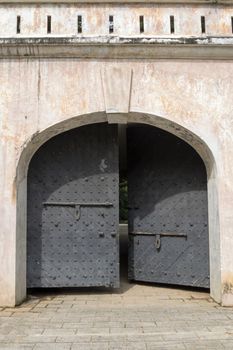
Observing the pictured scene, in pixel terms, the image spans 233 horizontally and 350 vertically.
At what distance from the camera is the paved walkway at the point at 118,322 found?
3438 millimetres

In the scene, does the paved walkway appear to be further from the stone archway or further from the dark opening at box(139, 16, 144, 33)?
the dark opening at box(139, 16, 144, 33)

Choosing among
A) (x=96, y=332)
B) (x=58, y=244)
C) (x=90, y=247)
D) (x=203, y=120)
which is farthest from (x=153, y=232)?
(x=96, y=332)

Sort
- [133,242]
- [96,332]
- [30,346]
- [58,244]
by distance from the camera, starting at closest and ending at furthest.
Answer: [30,346]
[96,332]
[58,244]
[133,242]

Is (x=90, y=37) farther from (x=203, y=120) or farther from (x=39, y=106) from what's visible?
(x=203, y=120)

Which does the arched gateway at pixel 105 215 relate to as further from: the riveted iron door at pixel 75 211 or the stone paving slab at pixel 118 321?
the stone paving slab at pixel 118 321

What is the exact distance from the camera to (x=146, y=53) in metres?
4.92

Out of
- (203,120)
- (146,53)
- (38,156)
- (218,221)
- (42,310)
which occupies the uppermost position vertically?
(146,53)

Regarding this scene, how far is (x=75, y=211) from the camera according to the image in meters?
5.33

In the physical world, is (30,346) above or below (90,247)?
below

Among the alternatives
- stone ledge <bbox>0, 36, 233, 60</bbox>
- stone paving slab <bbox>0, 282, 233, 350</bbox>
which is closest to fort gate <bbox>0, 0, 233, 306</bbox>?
stone ledge <bbox>0, 36, 233, 60</bbox>

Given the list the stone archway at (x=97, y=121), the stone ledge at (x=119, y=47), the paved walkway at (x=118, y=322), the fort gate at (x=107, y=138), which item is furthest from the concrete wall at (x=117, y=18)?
the paved walkway at (x=118, y=322)

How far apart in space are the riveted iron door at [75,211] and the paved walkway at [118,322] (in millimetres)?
338

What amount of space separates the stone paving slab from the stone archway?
1.05ft

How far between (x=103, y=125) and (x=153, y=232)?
1.60 metres
